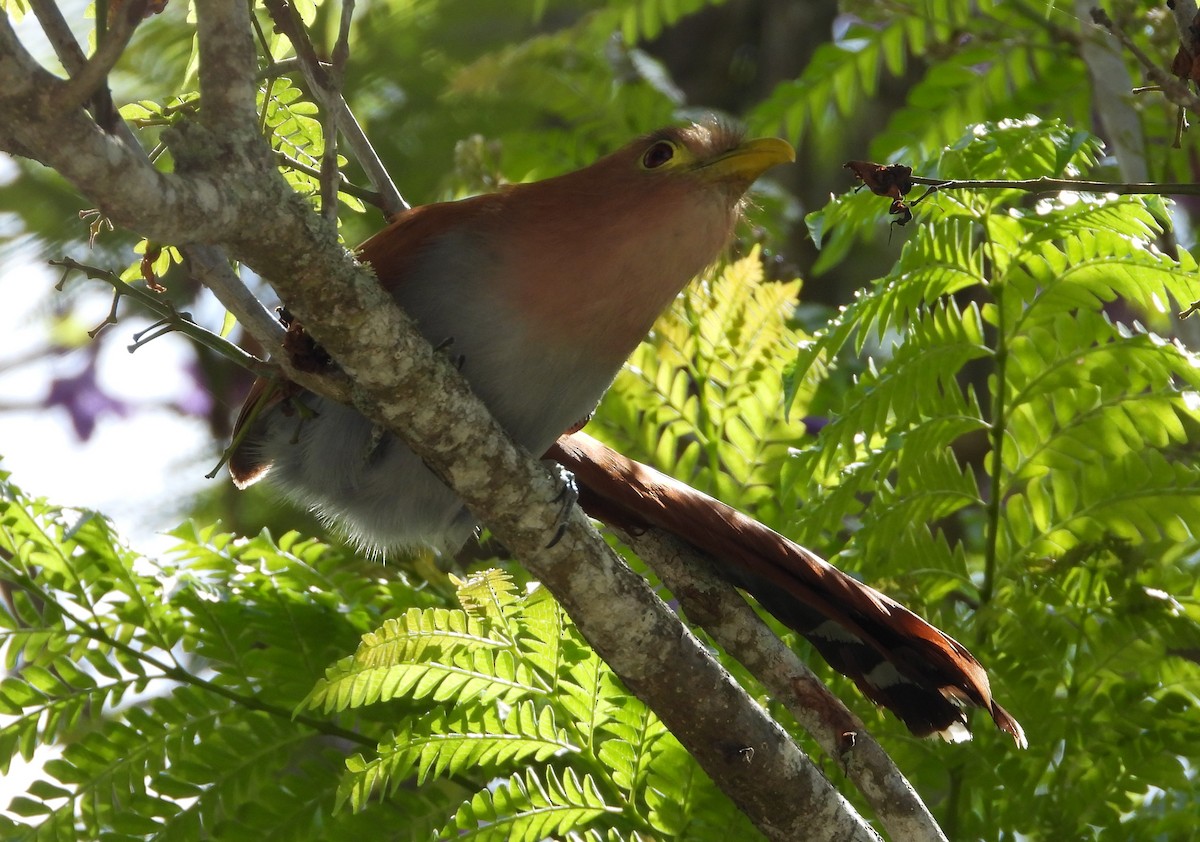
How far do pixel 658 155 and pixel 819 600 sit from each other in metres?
0.87

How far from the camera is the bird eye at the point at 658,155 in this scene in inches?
89.0

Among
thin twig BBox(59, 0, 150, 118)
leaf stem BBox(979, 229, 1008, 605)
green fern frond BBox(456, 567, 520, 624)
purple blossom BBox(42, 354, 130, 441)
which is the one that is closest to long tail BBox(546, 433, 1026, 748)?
green fern frond BBox(456, 567, 520, 624)

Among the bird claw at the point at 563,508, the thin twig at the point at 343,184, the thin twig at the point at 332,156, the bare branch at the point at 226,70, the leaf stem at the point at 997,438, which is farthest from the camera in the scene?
the leaf stem at the point at 997,438

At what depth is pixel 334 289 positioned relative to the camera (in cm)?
157

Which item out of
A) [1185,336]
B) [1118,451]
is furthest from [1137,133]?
[1118,451]

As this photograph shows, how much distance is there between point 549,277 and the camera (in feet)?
6.94

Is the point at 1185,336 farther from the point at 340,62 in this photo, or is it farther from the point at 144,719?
the point at 144,719

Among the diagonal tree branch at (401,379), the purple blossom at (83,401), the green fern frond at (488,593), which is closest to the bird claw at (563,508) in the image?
the diagonal tree branch at (401,379)

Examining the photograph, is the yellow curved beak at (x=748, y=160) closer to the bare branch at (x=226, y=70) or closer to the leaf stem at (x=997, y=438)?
the leaf stem at (x=997, y=438)

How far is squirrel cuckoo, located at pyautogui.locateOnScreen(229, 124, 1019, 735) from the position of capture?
2.11 metres

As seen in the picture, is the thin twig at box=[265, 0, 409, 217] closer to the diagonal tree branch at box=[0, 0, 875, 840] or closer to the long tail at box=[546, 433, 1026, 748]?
the diagonal tree branch at box=[0, 0, 875, 840]

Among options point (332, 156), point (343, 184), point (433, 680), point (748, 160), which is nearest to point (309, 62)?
point (332, 156)

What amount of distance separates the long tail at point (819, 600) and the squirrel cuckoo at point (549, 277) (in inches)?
1.0

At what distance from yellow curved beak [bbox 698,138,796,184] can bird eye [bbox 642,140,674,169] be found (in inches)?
2.7
